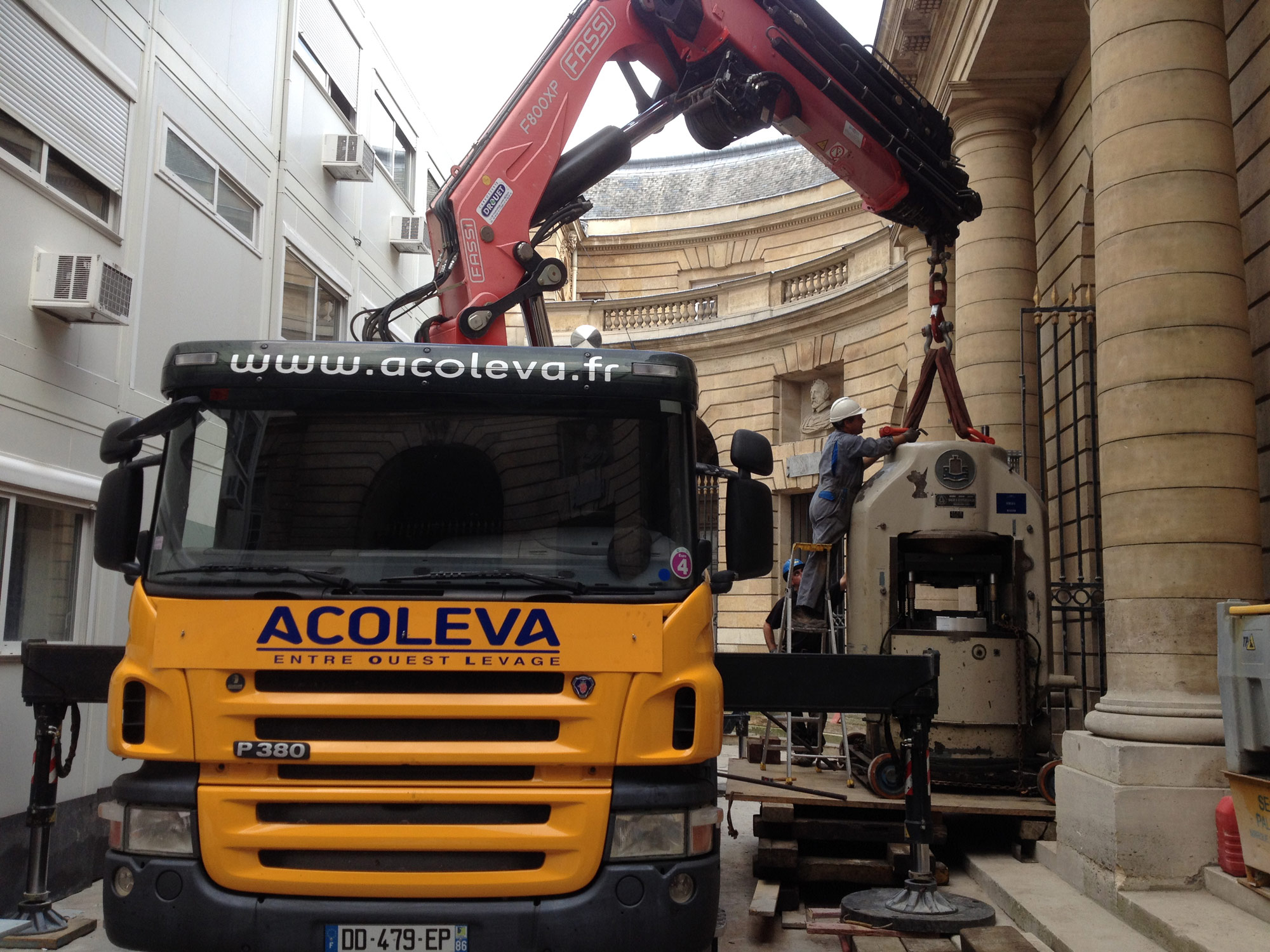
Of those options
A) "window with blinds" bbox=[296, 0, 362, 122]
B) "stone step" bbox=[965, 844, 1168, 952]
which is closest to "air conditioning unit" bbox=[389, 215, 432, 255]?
"window with blinds" bbox=[296, 0, 362, 122]

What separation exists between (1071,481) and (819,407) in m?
13.8

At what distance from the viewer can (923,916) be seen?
5.50 meters

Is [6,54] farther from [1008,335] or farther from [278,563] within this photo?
[1008,335]

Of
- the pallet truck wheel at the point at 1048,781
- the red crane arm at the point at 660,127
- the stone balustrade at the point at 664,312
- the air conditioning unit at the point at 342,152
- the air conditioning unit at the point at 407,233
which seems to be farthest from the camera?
the stone balustrade at the point at 664,312

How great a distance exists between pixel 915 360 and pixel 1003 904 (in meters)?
9.71

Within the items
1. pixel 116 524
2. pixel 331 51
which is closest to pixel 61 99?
pixel 116 524

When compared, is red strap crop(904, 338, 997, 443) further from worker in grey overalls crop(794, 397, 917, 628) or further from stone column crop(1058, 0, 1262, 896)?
stone column crop(1058, 0, 1262, 896)

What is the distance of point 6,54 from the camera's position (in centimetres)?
772

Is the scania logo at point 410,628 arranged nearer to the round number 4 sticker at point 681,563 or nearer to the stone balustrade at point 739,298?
the round number 4 sticker at point 681,563

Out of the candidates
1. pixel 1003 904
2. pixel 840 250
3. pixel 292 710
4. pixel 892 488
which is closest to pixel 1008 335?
pixel 892 488

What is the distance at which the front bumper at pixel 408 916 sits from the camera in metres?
4.21

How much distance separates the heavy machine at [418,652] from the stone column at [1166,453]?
8.54 feet

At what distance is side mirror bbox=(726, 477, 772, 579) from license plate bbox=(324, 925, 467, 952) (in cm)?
192

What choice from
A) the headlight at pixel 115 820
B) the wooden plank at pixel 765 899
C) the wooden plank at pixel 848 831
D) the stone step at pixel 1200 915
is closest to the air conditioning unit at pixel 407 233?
the wooden plank at pixel 848 831
